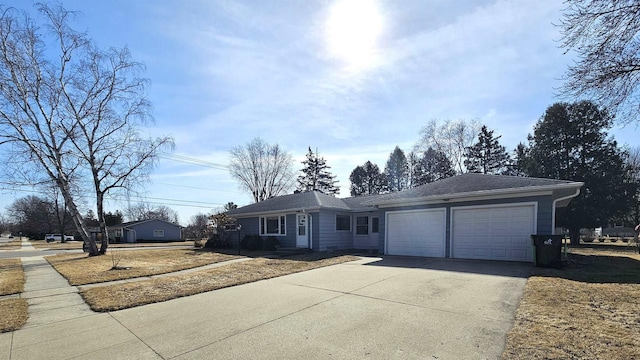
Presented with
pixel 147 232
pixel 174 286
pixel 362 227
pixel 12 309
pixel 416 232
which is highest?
pixel 416 232

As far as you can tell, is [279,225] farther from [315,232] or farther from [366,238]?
[366,238]

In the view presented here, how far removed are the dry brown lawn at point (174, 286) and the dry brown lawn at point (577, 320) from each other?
20.8ft

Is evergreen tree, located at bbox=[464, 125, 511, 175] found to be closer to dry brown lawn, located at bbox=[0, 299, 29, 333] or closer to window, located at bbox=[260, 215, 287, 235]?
window, located at bbox=[260, 215, 287, 235]

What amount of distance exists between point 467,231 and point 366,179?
121ft

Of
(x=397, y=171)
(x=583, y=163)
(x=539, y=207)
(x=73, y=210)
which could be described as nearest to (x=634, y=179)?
(x=583, y=163)

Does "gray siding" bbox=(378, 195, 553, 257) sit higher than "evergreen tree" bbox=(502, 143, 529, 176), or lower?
lower

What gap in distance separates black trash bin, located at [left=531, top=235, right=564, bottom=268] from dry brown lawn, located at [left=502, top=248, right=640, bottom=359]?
1908mm

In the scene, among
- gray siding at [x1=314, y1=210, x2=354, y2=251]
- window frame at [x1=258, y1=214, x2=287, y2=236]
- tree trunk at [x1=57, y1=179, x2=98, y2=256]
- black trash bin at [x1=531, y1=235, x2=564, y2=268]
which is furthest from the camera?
window frame at [x1=258, y1=214, x2=287, y2=236]

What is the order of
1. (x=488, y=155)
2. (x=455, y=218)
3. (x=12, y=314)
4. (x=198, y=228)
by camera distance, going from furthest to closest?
(x=198, y=228) → (x=488, y=155) → (x=455, y=218) → (x=12, y=314)

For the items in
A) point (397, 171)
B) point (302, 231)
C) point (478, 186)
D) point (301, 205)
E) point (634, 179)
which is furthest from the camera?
point (397, 171)

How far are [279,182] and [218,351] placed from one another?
38647mm

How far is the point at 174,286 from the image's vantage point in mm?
8086

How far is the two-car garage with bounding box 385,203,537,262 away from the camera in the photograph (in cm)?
1101

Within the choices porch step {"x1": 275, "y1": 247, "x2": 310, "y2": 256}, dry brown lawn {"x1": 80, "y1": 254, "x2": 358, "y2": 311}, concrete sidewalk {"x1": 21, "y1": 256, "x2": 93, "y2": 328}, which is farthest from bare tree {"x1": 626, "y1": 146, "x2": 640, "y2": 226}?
concrete sidewalk {"x1": 21, "y1": 256, "x2": 93, "y2": 328}
